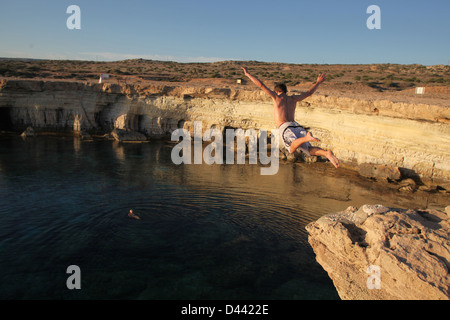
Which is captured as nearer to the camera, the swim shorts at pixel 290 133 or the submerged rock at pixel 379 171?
the swim shorts at pixel 290 133

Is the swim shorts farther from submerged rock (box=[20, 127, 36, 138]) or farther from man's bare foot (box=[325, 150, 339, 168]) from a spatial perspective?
submerged rock (box=[20, 127, 36, 138])

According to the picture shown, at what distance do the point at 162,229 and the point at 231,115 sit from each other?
594 inches

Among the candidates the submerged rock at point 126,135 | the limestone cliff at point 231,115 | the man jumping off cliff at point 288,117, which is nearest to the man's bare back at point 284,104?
the man jumping off cliff at point 288,117

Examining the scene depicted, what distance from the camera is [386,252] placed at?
5.43 m

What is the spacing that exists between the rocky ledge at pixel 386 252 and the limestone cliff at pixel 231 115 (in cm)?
1244

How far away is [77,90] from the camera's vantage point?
95.5ft

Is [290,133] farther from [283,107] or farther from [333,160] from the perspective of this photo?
[333,160]

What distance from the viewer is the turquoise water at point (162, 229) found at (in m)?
8.59

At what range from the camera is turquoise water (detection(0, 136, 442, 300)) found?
8586 millimetres

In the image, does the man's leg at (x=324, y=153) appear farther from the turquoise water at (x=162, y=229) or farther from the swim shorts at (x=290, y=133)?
the turquoise water at (x=162, y=229)

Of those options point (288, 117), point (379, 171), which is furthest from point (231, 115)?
point (288, 117)
